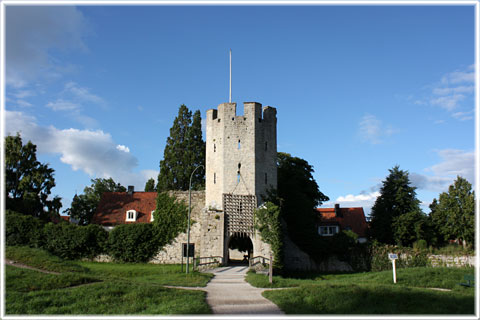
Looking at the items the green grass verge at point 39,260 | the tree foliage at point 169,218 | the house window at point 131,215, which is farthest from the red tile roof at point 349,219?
the green grass verge at point 39,260

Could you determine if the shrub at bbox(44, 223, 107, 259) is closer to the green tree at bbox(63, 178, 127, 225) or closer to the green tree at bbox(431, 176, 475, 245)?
the green tree at bbox(63, 178, 127, 225)

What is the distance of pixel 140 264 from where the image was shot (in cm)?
3164

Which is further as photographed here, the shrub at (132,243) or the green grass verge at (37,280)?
the shrub at (132,243)

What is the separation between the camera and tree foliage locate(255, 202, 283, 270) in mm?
29891

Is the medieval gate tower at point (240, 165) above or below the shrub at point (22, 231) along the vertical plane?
above

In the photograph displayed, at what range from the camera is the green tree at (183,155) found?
4462cm

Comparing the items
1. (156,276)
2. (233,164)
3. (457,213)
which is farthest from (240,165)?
(457,213)

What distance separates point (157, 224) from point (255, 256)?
862 centimetres

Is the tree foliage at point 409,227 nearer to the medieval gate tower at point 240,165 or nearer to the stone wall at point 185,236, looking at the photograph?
the medieval gate tower at point 240,165

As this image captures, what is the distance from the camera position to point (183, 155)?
45594 millimetres

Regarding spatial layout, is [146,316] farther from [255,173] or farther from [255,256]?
[255,173]

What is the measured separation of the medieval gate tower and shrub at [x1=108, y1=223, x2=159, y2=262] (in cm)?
533

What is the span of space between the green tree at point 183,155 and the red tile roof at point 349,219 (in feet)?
48.0

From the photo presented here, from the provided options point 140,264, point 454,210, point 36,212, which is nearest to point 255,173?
point 140,264
